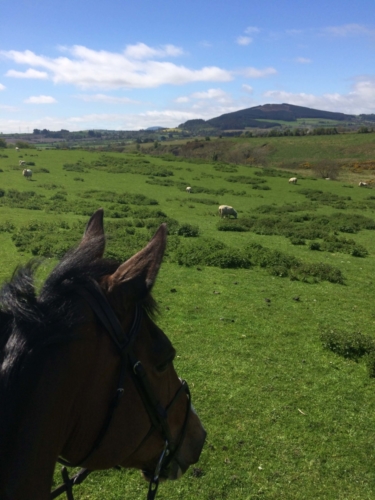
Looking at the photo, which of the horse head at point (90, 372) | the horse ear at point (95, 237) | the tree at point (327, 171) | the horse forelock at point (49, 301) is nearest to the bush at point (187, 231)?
the horse ear at point (95, 237)

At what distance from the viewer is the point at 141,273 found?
75.7 inches

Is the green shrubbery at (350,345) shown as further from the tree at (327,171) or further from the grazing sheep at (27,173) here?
the tree at (327,171)

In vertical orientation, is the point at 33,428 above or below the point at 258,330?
above

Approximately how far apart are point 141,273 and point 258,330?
21.8 ft

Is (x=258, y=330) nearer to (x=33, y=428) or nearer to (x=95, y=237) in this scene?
(x=95, y=237)

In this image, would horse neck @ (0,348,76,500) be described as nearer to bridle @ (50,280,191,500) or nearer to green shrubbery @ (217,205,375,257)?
bridle @ (50,280,191,500)

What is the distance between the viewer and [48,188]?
26.6 m

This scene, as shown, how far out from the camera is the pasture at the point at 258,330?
457 cm

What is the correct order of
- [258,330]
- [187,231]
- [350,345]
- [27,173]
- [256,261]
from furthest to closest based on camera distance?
Answer: [27,173]
[187,231]
[256,261]
[258,330]
[350,345]

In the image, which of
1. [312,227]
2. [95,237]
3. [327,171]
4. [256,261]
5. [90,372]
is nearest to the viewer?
[90,372]

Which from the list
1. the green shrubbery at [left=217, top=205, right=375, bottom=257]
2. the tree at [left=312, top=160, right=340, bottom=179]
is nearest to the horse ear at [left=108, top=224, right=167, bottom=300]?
the green shrubbery at [left=217, top=205, right=375, bottom=257]

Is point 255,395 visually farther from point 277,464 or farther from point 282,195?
point 282,195

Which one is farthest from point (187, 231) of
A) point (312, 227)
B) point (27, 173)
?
point (27, 173)

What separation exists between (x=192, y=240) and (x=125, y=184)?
16.9 metres
